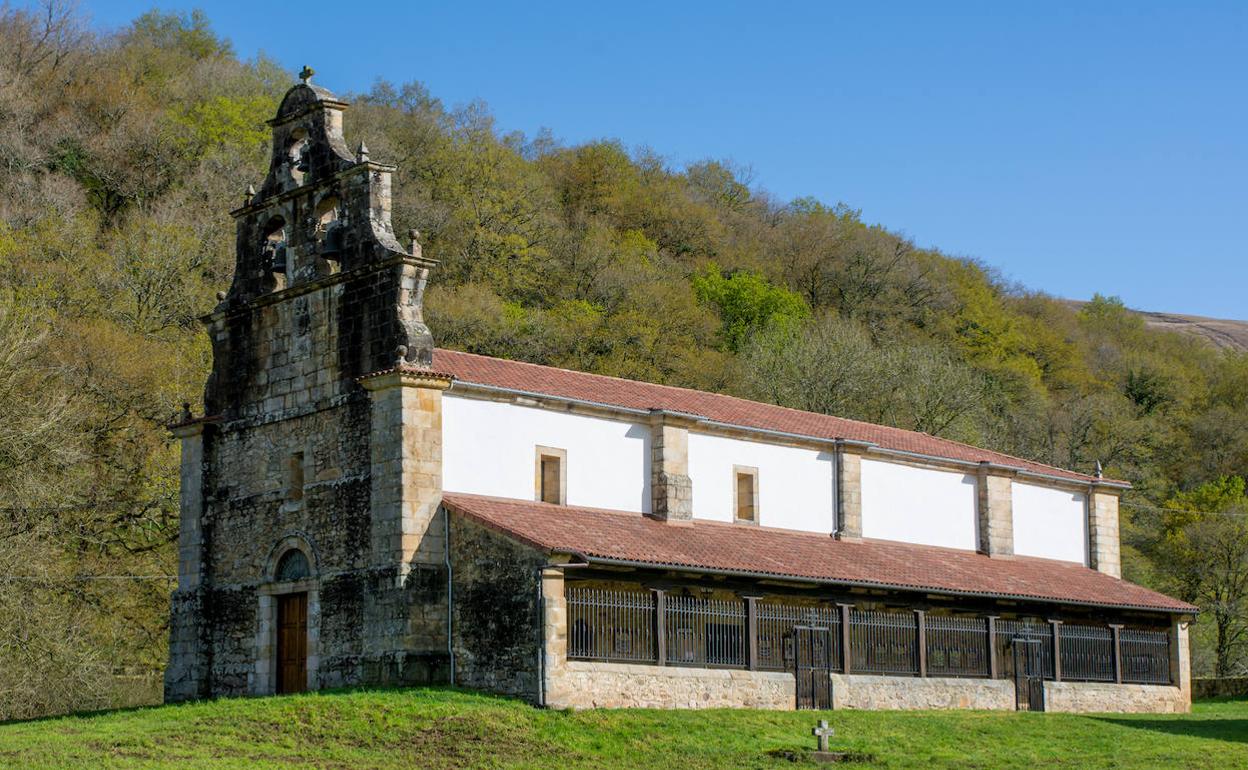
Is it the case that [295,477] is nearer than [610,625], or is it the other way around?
[610,625]

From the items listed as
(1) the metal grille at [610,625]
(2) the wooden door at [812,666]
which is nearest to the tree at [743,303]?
(2) the wooden door at [812,666]

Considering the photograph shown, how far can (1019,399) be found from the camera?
75.9 meters

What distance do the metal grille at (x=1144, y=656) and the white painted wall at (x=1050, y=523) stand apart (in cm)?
350

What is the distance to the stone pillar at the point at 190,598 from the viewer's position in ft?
104

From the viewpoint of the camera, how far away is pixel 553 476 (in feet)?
102

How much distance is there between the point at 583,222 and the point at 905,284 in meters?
18.1

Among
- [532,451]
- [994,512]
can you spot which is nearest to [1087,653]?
[994,512]

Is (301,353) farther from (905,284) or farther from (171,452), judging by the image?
(905,284)

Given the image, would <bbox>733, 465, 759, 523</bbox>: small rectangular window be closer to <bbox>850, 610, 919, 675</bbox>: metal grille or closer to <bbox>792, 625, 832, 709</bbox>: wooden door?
<bbox>850, 610, 919, 675</bbox>: metal grille

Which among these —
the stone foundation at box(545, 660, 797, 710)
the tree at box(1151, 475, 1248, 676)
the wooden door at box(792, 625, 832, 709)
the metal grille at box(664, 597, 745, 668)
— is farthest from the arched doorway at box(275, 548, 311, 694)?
the tree at box(1151, 475, 1248, 676)

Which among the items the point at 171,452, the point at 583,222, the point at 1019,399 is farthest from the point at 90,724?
the point at 1019,399

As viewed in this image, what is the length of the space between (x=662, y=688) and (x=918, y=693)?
708cm

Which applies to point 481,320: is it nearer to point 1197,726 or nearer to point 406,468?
point 406,468

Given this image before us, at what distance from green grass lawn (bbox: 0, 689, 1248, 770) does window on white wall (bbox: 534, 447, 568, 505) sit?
18.0ft
